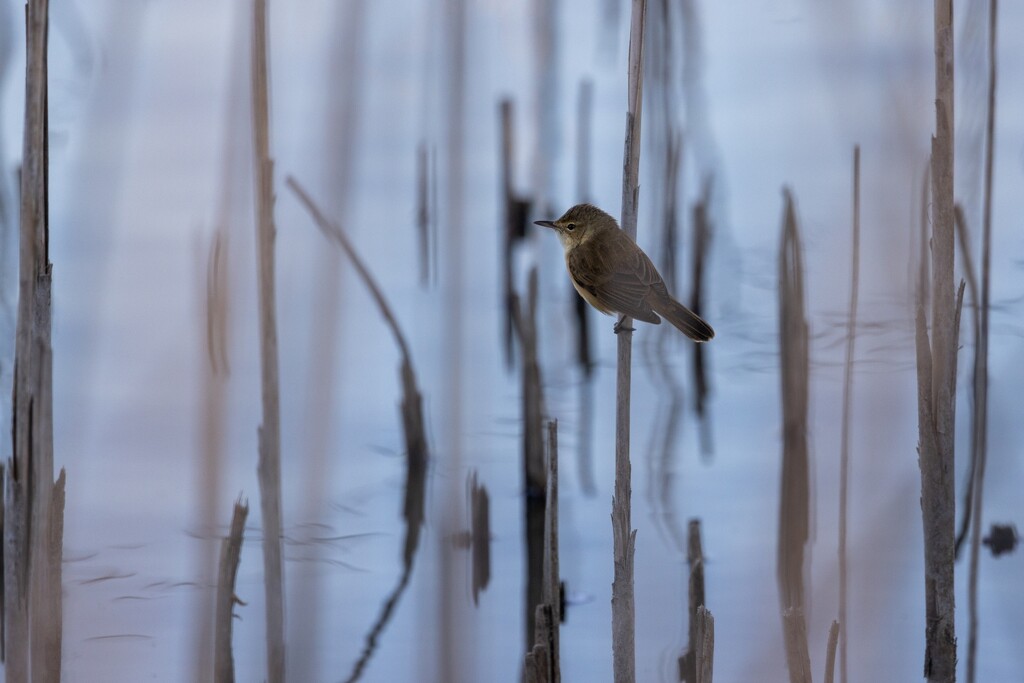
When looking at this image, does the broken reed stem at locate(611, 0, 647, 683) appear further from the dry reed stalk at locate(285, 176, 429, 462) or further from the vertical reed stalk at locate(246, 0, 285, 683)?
the dry reed stalk at locate(285, 176, 429, 462)

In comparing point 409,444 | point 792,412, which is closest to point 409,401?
point 409,444

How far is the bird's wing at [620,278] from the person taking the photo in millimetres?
2771

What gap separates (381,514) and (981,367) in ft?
6.62

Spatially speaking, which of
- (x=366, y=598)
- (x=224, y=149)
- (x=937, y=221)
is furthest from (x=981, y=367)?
→ (x=224, y=149)

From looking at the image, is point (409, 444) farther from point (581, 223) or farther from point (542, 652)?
point (542, 652)

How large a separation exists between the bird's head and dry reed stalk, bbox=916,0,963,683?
1.23 m

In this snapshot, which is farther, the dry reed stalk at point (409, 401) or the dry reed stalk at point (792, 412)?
the dry reed stalk at point (409, 401)

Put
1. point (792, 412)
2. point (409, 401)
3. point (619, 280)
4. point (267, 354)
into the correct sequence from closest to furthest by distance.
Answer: point (267, 354), point (619, 280), point (792, 412), point (409, 401)

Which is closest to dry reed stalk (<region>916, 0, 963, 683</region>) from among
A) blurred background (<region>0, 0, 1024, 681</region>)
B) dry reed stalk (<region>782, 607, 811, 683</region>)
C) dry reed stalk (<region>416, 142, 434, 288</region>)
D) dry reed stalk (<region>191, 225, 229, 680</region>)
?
blurred background (<region>0, 0, 1024, 681</region>)

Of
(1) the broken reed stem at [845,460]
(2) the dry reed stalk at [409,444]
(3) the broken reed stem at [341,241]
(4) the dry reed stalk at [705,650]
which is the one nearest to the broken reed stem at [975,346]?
(1) the broken reed stem at [845,460]

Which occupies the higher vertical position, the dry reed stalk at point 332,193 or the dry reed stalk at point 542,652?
the dry reed stalk at point 332,193

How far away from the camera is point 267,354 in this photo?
2.17 meters

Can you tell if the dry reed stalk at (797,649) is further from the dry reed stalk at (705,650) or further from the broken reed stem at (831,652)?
the dry reed stalk at (705,650)

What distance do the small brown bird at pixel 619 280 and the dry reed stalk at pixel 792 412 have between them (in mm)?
674
